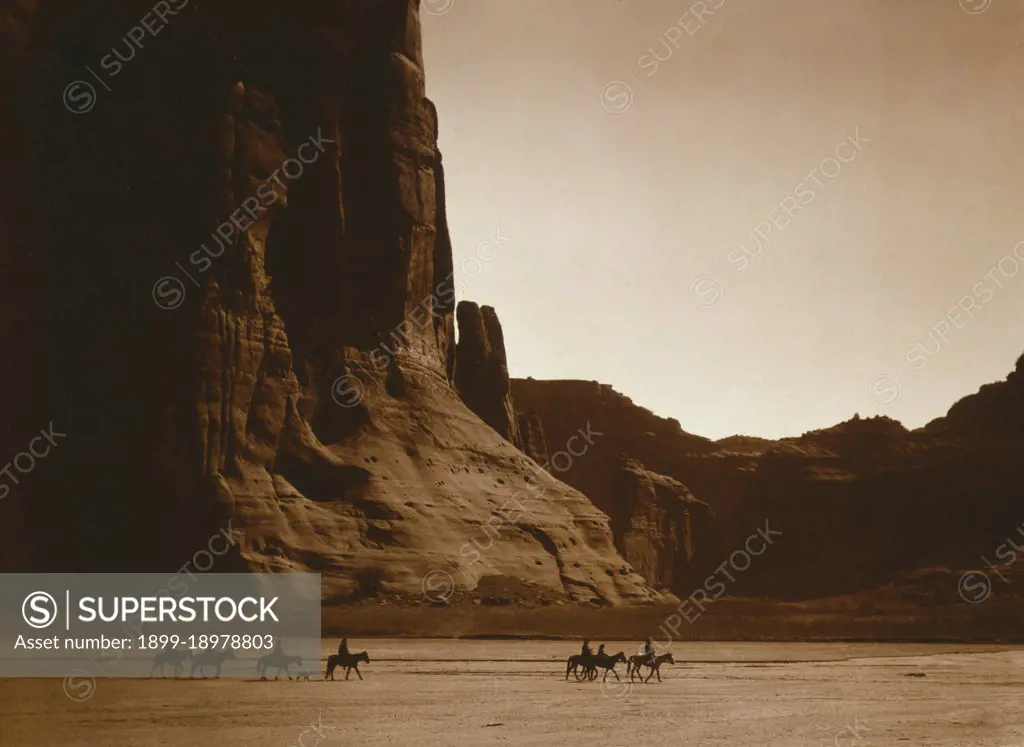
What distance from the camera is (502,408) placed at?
106250mm

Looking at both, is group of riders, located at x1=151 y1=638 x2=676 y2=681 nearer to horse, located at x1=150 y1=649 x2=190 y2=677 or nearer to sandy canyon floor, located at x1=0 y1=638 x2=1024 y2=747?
horse, located at x1=150 y1=649 x2=190 y2=677

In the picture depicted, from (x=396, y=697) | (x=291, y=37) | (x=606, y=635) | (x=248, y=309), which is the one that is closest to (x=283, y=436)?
(x=248, y=309)

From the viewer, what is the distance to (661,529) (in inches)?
5915

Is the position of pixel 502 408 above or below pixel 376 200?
below

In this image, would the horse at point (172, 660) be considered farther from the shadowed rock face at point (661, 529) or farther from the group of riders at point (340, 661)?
the shadowed rock face at point (661, 529)

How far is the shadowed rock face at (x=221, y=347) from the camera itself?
61594 millimetres

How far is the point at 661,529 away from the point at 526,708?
12396 cm

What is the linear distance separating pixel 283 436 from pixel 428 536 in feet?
30.7

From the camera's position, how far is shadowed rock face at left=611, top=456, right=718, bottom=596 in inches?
5728

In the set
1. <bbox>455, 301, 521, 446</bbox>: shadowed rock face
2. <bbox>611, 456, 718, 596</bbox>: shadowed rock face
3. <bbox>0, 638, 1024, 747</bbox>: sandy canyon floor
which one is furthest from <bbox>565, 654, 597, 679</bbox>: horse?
<bbox>611, 456, 718, 596</bbox>: shadowed rock face

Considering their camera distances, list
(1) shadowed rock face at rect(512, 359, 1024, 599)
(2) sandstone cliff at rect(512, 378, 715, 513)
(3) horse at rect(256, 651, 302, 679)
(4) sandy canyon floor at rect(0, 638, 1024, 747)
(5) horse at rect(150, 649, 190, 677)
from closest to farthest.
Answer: (4) sandy canyon floor at rect(0, 638, 1024, 747)
(3) horse at rect(256, 651, 302, 679)
(5) horse at rect(150, 649, 190, 677)
(1) shadowed rock face at rect(512, 359, 1024, 599)
(2) sandstone cliff at rect(512, 378, 715, 513)

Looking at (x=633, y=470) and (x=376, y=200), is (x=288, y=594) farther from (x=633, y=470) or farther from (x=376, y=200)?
(x=633, y=470)

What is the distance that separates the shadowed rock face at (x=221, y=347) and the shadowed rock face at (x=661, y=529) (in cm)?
6182

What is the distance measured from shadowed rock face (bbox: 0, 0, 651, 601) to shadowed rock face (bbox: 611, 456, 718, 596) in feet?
203
